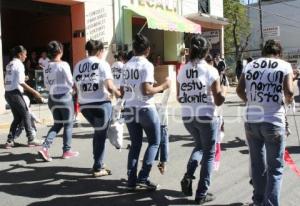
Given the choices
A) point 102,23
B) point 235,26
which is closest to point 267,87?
point 102,23

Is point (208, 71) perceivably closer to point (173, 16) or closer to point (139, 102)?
point (139, 102)

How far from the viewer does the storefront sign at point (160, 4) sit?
62.9 feet

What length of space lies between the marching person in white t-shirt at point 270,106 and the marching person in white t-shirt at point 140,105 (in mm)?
1217

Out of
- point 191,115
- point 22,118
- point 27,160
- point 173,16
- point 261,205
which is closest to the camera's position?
point 261,205

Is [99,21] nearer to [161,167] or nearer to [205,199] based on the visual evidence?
[161,167]

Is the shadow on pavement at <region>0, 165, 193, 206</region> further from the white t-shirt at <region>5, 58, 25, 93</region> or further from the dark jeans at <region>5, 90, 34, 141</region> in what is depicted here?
the white t-shirt at <region>5, 58, 25, 93</region>

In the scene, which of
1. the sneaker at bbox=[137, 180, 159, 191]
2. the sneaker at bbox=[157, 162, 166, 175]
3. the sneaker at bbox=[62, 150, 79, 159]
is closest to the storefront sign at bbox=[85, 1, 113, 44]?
the sneaker at bbox=[62, 150, 79, 159]

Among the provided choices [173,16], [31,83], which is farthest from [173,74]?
[31,83]

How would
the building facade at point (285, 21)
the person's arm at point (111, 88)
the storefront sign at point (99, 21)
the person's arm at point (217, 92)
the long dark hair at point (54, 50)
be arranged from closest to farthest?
1. the person's arm at point (217, 92)
2. the person's arm at point (111, 88)
3. the long dark hair at point (54, 50)
4. the storefront sign at point (99, 21)
5. the building facade at point (285, 21)

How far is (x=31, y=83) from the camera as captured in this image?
1603 cm

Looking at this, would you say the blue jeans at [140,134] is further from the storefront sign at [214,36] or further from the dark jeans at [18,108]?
the storefront sign at [214,36]

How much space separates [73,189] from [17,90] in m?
2.92

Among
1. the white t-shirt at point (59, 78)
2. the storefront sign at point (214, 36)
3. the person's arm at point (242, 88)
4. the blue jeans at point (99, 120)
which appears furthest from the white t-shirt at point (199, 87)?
the storefront sign at point (214, 36)

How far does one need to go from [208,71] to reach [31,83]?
1181 cm
